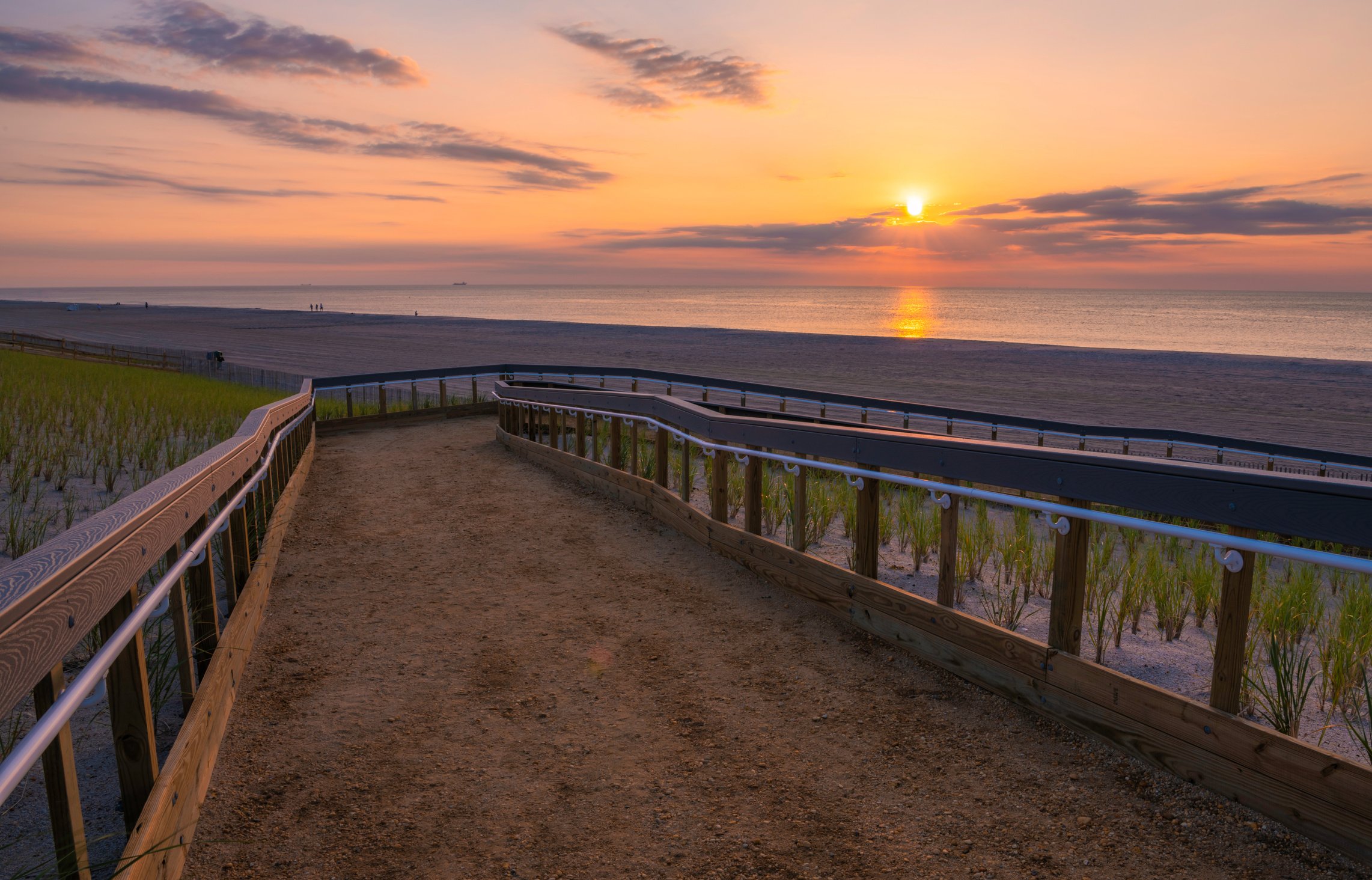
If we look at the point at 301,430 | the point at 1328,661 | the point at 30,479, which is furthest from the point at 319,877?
the point at 301,430

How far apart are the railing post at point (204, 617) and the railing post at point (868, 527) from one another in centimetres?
379

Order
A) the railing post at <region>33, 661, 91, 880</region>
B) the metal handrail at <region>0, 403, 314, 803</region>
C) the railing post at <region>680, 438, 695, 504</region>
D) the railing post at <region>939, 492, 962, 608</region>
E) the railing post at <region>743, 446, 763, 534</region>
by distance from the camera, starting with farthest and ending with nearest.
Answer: the railing post at <region>680, 438, 695, 504</region>, the railing post at <region>743, 446, 763, 534</region>, the railing post at <region>939, 492, 962, 608</region>, the railing post at <region>33, 661, 91, 880</region>, the metal handrail at <region>0, 403, 314, 803</region>

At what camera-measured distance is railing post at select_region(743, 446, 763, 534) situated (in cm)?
698

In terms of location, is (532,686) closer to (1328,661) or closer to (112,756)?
(112,756)

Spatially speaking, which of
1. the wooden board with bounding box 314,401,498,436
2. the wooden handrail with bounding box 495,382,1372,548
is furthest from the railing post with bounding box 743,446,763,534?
the wooden board with bounding box 314,401,498,436

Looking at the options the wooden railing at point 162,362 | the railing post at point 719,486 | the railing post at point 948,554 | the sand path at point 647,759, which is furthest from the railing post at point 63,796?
the wooden railing at point 162,362

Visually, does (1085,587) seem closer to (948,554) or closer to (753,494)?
(948,554)

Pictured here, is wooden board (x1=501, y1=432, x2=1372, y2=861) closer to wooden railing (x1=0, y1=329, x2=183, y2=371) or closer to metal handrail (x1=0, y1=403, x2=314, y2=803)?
metal handrail (x1=0, y1=403, x2=314, y2=803)

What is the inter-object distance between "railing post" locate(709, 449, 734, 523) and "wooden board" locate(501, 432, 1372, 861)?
1.22 metres

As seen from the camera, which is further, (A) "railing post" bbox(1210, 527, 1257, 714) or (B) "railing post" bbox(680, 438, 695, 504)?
(B) "railing post" bbox(680, 438, 695, 504)

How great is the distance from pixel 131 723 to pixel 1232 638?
13.4 ft

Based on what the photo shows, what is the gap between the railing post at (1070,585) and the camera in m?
4.17

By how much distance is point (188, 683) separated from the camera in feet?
12.9

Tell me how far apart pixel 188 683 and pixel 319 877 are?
1.24 metres
